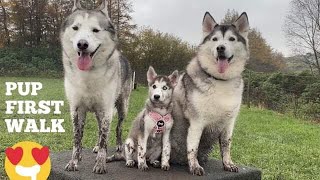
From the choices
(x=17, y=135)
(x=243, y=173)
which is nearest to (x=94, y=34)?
(x=243, y=173)

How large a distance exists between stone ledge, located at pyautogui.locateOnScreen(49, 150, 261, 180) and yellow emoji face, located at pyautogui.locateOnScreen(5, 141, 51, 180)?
157 millimetres

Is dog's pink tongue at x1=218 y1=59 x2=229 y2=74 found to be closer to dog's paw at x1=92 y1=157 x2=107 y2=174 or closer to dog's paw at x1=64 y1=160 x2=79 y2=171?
dog's paw at x1=92 y1=157 x2=107 y2=174

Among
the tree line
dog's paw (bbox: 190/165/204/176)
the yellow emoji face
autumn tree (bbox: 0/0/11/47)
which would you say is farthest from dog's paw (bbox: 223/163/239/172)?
autumn tree (bbox: 0/0/11/47)

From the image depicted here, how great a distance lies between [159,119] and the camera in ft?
14.3

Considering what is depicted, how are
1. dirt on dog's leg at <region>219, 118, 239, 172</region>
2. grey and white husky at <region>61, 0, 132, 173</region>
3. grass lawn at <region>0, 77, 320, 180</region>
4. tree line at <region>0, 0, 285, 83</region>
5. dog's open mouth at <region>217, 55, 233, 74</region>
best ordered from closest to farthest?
1. grey and white husky at <region>61, 0, 132, 173</region>
2. dog's open mouth at <region>217, 55, 233, 74</region>
3. dirt on dog's leg at <region>219, 118, 239, 172</region>
4. grass lawn at <region>0, 77, 320, 180</region>
5. tree line at <region>0, 0, 285, 83</region>

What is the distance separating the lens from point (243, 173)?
4.80 m

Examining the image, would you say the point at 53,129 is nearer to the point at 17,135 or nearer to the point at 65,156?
the point at 17,135

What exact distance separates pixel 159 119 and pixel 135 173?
60cm

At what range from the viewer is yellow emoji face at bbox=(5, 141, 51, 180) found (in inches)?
176

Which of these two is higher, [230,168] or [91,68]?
[91,68]

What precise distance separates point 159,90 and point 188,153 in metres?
0.73

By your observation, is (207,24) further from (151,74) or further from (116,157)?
(116,157)

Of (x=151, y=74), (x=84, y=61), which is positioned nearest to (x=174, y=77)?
(x=151, y=74)

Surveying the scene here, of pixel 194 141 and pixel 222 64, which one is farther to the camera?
pixel 194 141
